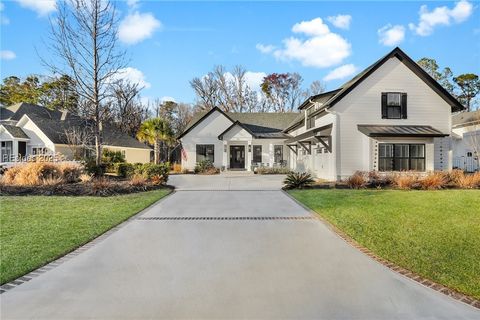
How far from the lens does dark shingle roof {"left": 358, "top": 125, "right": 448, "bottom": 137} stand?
17562 millimetres

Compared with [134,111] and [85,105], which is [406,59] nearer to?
[85,105]

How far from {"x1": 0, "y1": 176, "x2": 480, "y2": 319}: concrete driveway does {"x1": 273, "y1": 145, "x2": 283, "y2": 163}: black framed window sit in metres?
22.1

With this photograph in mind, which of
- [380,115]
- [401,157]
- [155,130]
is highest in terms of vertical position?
[155,130]

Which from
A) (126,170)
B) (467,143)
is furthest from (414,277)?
(467,143)

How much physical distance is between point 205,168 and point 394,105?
15.5 metres

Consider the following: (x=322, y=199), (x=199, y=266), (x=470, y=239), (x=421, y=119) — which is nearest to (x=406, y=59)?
(x=421, y=119)

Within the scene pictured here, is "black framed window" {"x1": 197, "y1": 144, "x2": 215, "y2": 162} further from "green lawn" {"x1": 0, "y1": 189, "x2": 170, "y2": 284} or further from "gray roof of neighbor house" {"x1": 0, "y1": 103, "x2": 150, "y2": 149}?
"green lawn" {"x1": 0, "y1": 189, "x2": 170, "y2": 284}

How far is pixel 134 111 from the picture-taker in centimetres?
4725

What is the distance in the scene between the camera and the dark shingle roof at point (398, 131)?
17562 millimetres

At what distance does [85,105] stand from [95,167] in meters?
5.32

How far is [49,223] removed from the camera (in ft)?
24.5

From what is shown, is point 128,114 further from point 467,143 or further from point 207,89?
point 467,143

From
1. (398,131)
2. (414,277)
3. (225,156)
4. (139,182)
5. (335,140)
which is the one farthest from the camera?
(225,156)

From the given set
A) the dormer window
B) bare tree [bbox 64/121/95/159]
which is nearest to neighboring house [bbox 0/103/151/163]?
bare tree [bbox 64/121/95/159]
